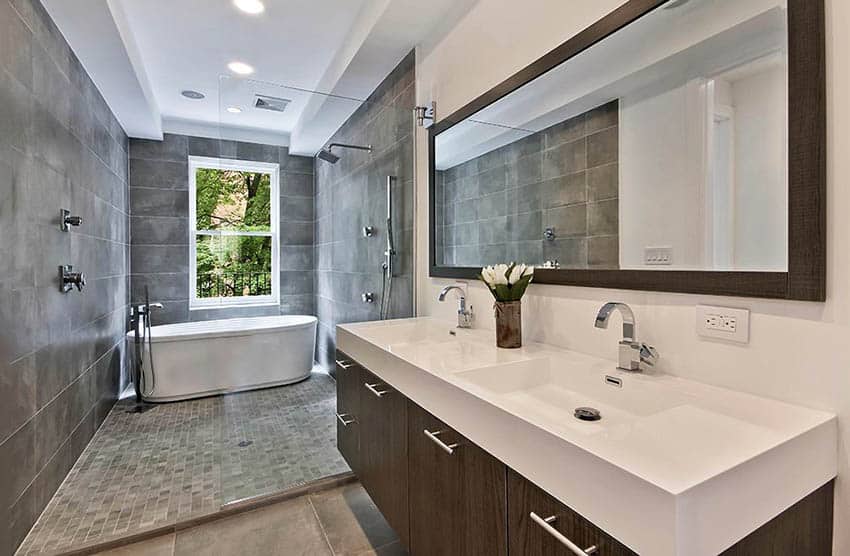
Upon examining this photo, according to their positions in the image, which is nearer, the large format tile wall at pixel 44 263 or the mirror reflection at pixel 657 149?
the mirror reflection at pixel 657 149

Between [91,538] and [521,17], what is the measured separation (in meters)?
2.87

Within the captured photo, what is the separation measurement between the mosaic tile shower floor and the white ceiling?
208 cm

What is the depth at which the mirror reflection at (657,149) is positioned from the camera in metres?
1.04

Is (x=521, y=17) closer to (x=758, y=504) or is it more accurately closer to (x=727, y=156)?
(x=727, y=156)

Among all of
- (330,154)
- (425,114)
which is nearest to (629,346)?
(425,114)

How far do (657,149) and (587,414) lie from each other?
2.64 ft

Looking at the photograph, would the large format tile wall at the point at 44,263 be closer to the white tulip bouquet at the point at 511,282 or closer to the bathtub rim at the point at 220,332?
the bathtub rim at the point at 220,332

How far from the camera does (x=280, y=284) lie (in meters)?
3.77

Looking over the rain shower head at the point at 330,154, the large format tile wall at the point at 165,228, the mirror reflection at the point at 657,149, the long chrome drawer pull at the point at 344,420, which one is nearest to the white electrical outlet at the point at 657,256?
the mirror reflection at the point at 657,149

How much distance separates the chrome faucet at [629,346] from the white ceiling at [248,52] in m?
1.71

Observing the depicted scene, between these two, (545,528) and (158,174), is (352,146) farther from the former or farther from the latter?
(545,528)

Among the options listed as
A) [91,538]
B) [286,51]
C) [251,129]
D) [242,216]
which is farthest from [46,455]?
[286,51]

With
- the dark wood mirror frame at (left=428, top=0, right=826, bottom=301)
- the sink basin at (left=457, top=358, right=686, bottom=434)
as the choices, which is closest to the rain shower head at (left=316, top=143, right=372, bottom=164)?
the sink basin at (left=457, top=358, right=686, bottom=434)

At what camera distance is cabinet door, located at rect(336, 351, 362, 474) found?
1.96 meters
